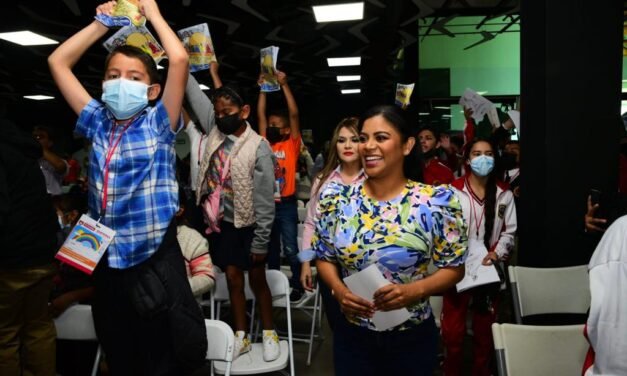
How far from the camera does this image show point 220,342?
2.11m

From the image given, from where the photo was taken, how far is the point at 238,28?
9281 millimetres

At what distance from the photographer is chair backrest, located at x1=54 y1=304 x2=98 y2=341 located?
7.98 feet

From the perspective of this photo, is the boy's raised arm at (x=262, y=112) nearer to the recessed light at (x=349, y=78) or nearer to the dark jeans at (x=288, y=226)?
the dark jeans at (x=288, y=226)

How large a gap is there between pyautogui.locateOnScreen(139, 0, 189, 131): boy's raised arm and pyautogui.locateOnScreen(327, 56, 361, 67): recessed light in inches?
434

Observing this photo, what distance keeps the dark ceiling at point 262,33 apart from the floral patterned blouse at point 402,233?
3886 millimetres

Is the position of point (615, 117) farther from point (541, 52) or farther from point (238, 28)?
point (238, 28)

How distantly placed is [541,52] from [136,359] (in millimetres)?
2759

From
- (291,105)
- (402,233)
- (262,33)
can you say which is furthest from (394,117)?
(262,33)

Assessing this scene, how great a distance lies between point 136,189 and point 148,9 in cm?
65

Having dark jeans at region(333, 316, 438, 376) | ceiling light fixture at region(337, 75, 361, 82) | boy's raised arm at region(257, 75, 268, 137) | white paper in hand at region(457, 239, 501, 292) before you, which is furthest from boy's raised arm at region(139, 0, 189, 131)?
ceiling light fixture at region(337, 75, 361, 82)

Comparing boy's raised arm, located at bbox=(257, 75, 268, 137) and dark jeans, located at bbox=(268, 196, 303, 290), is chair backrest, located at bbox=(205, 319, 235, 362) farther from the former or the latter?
boy's raised arm, located at bbox=(257, 75, 268, 137)

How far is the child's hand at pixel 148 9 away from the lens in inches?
69.6

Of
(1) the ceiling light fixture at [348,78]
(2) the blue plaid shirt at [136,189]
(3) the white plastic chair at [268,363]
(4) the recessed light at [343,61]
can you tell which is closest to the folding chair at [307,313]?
(3) the white plastic chair at [268,363]

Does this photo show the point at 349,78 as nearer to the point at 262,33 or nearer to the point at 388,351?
the point at 262,33
